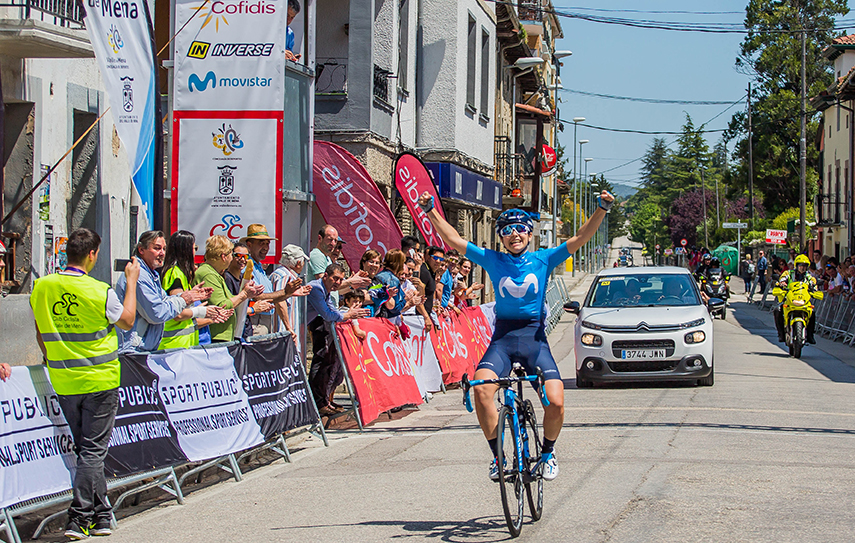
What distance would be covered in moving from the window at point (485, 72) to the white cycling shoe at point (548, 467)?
2187cm

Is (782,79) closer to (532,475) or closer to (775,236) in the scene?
(775,236)

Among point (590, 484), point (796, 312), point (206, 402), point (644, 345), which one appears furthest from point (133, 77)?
point (796, 312)

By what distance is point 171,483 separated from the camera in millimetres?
7910

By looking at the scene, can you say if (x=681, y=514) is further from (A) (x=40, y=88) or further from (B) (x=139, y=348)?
(A) (x=40, y=88)

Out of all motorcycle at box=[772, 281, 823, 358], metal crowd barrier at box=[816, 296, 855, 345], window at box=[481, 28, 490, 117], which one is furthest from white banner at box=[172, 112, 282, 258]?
window at box=[481, 28, 490, 117]

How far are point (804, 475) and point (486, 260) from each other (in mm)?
3125

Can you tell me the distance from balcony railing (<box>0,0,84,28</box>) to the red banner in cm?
382

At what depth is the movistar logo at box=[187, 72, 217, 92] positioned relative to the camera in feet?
35.2

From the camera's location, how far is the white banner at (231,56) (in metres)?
10.6

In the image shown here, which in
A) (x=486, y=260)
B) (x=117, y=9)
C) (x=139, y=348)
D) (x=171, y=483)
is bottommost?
(x=171, y=483)

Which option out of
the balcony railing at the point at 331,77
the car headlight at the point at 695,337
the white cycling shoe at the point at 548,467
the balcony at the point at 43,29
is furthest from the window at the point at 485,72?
the white cycling shoe at the point at 548,467

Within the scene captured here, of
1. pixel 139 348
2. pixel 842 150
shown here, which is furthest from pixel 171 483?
pixel 842 150

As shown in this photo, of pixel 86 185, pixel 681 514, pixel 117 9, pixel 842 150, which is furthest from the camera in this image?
pixel 842 150

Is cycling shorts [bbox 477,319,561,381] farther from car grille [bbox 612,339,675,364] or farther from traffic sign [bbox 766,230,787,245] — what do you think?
traffic sign [bbox 766,230,787,245]
